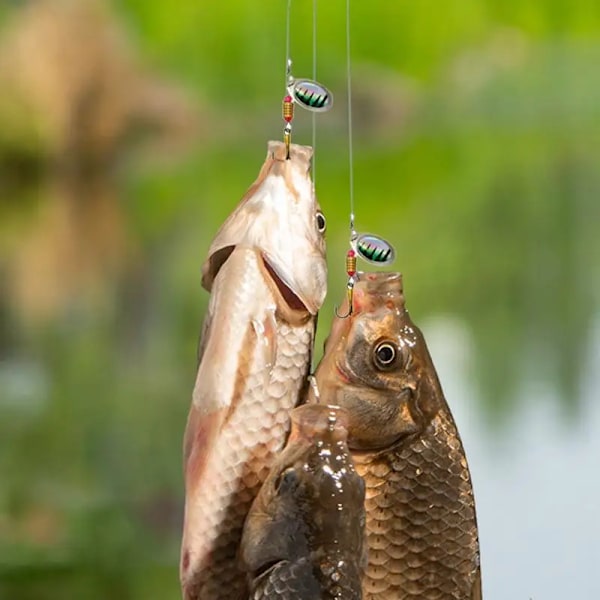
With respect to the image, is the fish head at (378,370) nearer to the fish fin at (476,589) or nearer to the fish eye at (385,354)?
the fish eye at (385,354)

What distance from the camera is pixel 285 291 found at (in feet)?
2.93

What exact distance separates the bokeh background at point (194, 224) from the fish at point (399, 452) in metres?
1.71

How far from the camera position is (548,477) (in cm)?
265

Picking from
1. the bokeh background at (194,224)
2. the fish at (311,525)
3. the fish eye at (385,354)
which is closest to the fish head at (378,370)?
the fish eye at (385,354)

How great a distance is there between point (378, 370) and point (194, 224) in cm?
185

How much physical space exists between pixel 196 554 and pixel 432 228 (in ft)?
6.40

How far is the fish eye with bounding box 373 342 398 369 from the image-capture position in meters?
0.91

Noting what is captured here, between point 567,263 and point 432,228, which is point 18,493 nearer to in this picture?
point 432,228

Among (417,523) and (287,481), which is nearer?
(287,481)

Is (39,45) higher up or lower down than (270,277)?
higher up

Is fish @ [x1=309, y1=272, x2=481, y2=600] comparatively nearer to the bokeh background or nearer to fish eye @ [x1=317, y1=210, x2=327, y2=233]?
fish eye @ [x1=317, y1=210, x2=327, y2=233]

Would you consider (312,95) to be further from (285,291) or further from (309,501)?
(309,501)

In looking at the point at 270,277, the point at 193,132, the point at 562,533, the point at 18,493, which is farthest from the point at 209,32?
the point at 270,277

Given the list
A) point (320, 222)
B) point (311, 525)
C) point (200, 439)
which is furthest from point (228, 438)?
point (320, 222)
